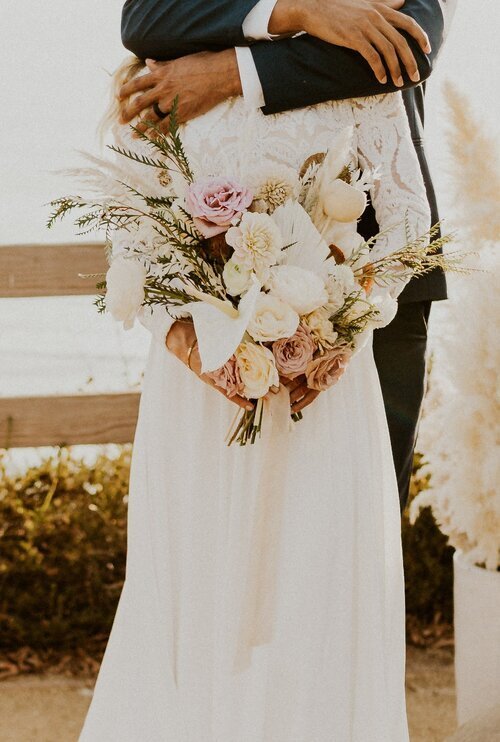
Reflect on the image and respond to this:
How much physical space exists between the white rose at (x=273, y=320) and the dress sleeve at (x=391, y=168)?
0.39 metres

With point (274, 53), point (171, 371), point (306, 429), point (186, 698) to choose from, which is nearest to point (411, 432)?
point (306, 429)

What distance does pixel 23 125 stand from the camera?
13.8 meters

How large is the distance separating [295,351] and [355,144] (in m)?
0.56

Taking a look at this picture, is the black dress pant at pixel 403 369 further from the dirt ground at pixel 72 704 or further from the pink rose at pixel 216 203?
the dirt ground at pixel 72 704

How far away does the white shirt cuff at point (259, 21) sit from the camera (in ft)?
6.52

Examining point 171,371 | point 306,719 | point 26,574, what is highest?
point 171,371

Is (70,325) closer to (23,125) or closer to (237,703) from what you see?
(23,125)

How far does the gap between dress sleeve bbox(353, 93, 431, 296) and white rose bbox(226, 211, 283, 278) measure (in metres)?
0.37

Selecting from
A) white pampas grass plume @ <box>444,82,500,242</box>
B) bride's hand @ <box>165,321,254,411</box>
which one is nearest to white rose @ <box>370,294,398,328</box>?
bride's hand @ <box>165,321,254,411</box>

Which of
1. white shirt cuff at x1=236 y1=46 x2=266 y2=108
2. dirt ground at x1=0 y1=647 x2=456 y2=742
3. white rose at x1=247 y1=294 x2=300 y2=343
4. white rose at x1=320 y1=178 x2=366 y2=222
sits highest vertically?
white shirt cuff at x1=236 y1=46 x2=266 y2=108

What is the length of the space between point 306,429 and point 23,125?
42.3 ft

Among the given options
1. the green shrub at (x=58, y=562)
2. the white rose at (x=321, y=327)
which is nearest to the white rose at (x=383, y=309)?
the white rose at (x=321, y=327)

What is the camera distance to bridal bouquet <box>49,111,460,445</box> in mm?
1686

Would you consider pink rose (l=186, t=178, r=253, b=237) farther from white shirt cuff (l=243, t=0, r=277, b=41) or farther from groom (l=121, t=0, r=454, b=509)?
white shirt cuff (l=243, t=0, r=277, b=41)
